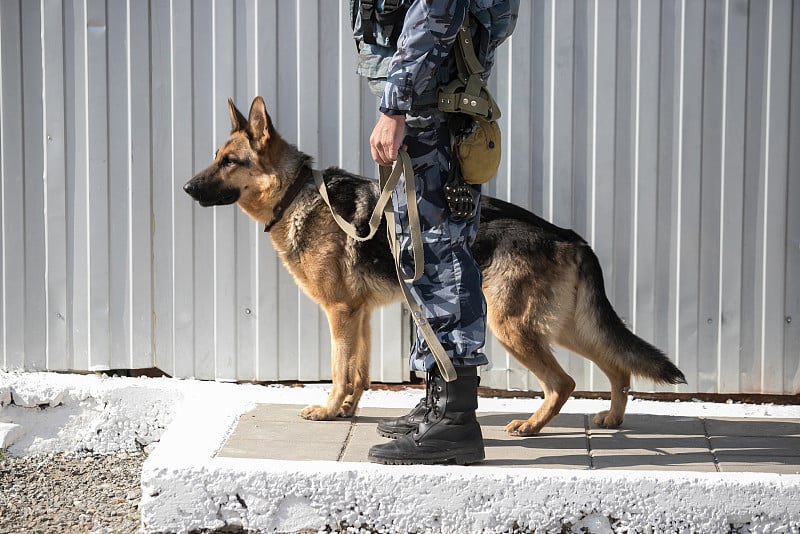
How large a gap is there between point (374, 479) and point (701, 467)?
134 centimetres

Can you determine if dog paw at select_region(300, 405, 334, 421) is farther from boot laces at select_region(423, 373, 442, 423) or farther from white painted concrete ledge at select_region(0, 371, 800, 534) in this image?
boot laces at select_region(423, 373, 442, 423)

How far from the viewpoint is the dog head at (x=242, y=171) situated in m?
4.76

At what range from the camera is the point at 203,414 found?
14.7 ft

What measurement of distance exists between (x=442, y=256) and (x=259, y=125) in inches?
61.0

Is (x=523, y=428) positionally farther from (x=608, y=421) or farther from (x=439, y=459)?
(x=439, y=459)

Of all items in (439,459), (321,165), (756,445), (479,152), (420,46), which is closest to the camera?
(420,46)

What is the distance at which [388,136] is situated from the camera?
11.3 feet

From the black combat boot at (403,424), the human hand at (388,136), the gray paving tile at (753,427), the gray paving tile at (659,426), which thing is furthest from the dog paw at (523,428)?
the human hand at (388,136)

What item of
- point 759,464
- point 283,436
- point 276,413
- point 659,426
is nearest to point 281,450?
point 283,436

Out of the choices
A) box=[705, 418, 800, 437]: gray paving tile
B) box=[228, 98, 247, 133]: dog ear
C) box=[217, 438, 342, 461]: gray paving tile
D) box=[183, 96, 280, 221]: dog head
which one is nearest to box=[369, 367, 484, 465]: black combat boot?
box=[217, 438, 342, 461]: gray paving tile

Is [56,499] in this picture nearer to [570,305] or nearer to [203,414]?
[203,414]

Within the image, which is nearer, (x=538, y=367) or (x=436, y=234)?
(x=436, y=234)

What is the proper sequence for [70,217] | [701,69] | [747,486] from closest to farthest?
[747,486] < [701,69] < [70,217]

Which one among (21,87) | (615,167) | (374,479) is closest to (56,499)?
(374,479)
